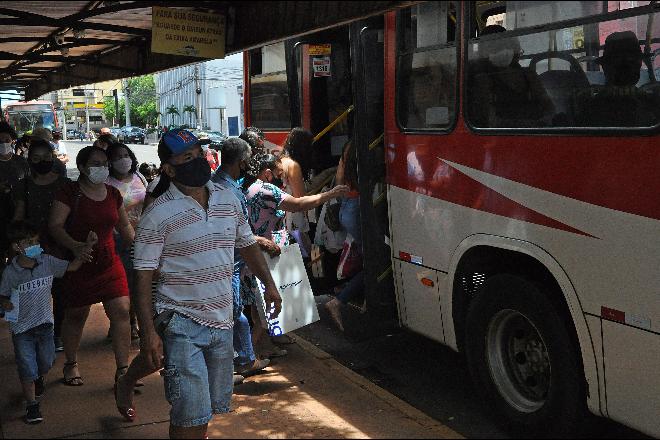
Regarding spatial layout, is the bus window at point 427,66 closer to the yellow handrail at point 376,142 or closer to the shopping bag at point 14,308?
the yellow handrail at point 376,142

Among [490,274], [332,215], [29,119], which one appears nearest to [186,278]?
[490,274]

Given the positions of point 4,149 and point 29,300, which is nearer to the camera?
point 29,300

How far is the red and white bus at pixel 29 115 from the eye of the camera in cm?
4544

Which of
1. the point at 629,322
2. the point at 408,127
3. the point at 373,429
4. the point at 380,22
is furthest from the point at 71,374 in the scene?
the point at 629,322

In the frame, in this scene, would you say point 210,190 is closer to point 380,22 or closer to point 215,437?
point 215,437

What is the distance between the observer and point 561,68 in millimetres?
4633

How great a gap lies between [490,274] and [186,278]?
7.08 ft

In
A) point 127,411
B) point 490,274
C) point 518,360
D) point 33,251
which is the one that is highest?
point 33,251

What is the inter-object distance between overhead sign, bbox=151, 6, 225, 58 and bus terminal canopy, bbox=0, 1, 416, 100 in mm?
64

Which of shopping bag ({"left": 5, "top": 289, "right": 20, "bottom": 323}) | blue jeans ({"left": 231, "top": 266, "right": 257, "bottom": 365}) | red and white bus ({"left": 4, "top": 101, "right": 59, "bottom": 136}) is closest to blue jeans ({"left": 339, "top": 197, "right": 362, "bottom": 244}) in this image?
blue jeans ({"left": 231, "top": 266, "right": 257, "bottom": 365})

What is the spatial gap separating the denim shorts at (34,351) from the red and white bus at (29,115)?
42448 millimetres

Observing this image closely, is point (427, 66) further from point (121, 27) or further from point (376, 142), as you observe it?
point (121, 27)

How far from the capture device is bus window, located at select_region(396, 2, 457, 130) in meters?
5.46

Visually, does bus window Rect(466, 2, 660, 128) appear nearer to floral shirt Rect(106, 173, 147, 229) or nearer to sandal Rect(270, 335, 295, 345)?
sandal Rect(270, 335, 295, 345)
